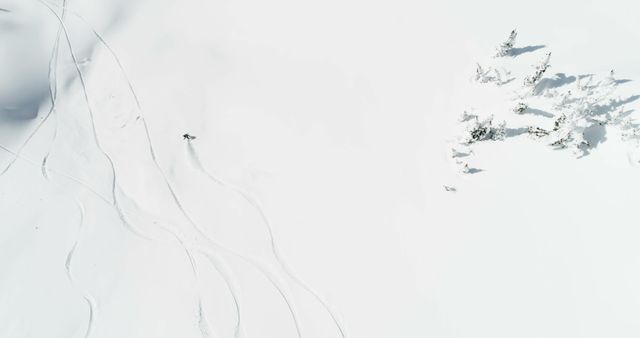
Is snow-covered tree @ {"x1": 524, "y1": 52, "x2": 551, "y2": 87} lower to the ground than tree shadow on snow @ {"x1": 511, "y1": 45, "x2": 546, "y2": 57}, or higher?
lower

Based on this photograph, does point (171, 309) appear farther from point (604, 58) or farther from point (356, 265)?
point (604, 58)

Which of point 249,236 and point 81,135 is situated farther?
point 81,135

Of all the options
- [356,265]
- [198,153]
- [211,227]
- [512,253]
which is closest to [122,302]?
[211,227]

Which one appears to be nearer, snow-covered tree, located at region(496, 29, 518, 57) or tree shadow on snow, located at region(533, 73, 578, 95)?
tree shadow on snow, located at region(533, 73, 578, 95)

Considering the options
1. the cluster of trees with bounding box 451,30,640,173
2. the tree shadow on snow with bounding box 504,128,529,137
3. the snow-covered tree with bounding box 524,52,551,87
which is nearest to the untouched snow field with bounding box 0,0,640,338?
the cluster of trees with bounding box 451,30,640,173

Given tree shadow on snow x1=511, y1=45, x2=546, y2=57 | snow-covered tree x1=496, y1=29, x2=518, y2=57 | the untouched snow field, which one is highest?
tree shadow on snow x1=511, y1=45, x2=546, y2=57

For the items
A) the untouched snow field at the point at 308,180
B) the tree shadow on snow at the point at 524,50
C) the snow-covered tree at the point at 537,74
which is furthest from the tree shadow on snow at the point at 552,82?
the tree shadow on snow at the point at 524,50

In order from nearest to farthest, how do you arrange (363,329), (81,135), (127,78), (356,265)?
(363,329) < (356,265) < (81,135) < (127,78)

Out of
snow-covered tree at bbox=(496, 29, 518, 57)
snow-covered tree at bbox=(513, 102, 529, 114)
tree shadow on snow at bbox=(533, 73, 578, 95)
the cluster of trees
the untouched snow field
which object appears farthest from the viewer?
snow-covered tree at bbox=(496, 29, 518, 57)

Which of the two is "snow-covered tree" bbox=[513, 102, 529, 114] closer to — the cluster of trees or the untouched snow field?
the cluster of trees
